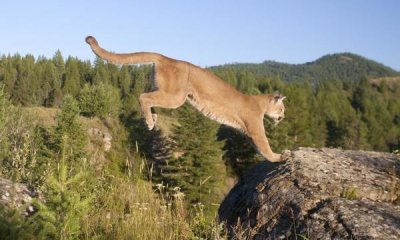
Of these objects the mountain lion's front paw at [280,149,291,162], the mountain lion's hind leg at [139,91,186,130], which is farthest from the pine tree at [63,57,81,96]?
the mountain lion's front paw at [280,149,291,162]

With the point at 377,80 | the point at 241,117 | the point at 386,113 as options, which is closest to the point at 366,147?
the point at 386,113

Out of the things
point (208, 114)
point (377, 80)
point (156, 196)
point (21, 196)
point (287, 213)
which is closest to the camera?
point (21, 196)

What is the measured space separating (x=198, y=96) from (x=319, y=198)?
397 cm

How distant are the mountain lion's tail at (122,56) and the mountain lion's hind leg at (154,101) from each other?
2.47 ft

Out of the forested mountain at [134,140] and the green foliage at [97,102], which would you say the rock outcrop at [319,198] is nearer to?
the forested mountain at [134,140]

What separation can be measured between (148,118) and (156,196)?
2.21 meters

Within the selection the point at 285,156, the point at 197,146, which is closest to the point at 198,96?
the point at 285,156

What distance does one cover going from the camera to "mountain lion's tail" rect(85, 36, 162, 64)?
8656mm

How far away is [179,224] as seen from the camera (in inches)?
226

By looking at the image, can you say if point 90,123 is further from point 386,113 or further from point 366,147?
point 386,113

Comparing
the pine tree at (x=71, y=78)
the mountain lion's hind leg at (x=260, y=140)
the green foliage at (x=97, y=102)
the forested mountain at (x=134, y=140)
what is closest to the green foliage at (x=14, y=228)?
the forested mountain at (x=134, y=140)

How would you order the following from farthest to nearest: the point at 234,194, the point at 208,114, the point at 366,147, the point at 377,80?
1. the point at 377,80
2. the point at 366,147
3. the point at 208,114
4. the point at 234,194

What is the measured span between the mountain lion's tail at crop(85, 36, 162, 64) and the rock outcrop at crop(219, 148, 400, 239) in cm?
306

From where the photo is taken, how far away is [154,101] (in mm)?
8664
